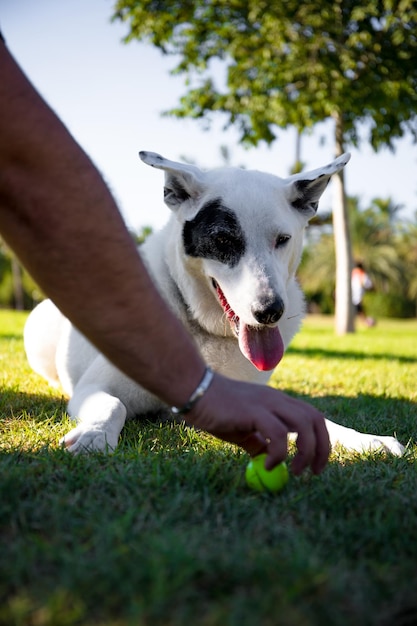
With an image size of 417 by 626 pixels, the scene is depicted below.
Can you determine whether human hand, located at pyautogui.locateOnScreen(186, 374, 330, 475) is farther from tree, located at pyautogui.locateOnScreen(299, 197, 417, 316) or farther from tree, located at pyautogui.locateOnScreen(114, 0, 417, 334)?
tree, located at pyautogui.locateOnScreen(299, 197, 417, 316)

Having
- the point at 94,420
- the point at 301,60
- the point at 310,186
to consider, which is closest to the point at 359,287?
the point at 301,60

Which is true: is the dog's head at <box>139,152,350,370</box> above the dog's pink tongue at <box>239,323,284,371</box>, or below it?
above

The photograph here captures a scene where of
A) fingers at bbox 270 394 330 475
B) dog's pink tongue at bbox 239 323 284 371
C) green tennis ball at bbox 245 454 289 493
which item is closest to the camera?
fingers at bbox 270 394 330 475

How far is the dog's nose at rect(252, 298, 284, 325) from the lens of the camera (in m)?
2.64

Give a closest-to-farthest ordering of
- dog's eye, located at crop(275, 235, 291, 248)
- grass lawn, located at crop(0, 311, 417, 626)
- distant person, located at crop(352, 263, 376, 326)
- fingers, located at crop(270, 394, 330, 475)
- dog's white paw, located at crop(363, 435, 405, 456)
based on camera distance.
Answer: grass lawn, located at crop(0, 311, 417, 626), fingers, located at crop(270, 394, 330, 475), dog's white paw, located at crop(363, 435, 405, 456), dog's eye, located at crop(275, 235, 291, 248), distant person, located at crop(352, 263, 376, 326)

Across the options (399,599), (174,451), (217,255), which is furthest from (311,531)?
(217,255)

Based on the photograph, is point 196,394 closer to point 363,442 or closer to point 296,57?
point 363,442

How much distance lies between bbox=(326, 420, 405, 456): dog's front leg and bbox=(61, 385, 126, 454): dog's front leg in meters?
1.06

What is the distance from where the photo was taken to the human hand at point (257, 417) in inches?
58.6

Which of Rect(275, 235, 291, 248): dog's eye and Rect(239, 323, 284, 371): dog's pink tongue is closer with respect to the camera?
Rect(239, 323, 284, 371): dog's pink tongue

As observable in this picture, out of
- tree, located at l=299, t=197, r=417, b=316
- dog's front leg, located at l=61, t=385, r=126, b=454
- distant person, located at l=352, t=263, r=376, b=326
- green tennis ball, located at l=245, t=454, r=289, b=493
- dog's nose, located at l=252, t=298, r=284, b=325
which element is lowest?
tree, located at l=299, t=197, r=417, b=316

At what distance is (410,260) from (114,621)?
→ 52035mm

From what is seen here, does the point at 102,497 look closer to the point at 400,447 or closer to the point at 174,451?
the point at 174,451

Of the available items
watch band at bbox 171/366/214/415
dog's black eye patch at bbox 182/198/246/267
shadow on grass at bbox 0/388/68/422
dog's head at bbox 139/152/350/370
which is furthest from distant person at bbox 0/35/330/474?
shadow on grass at bbox 0/388/68/422
